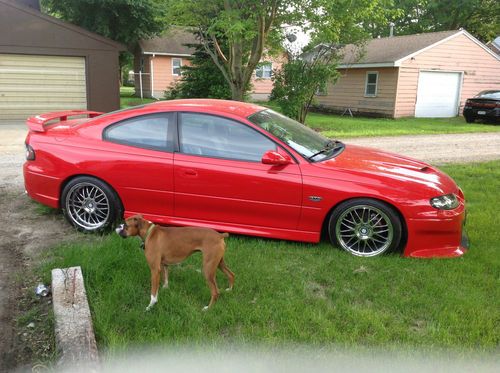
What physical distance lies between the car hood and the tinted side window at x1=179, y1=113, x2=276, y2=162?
637 millimetres

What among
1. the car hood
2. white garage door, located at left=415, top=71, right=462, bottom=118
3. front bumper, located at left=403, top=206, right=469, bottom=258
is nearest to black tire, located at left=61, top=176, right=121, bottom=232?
the car hood

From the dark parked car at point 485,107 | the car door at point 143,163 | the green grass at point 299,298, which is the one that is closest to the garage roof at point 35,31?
the car door at point 143,163

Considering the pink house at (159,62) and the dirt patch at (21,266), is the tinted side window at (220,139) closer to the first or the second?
the dirt patch at (21,266)

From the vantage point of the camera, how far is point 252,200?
182 inches

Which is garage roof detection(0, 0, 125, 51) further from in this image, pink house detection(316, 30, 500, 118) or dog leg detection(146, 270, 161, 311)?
dog leg detection(146, 270, 161, 311)

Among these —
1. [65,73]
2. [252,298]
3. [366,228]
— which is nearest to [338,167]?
[366,228]

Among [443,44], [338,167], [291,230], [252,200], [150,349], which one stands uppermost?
[443,44]

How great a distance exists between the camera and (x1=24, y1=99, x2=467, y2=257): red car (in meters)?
4.51

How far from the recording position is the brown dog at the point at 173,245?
Answer: 349 cm

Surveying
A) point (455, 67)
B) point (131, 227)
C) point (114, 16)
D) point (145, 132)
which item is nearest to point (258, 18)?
point (145, 132)

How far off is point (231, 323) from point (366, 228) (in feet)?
6.02

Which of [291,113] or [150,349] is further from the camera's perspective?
[291,113]

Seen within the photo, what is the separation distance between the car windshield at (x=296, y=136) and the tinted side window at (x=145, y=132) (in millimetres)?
894

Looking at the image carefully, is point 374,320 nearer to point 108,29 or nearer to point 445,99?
point 445,99
